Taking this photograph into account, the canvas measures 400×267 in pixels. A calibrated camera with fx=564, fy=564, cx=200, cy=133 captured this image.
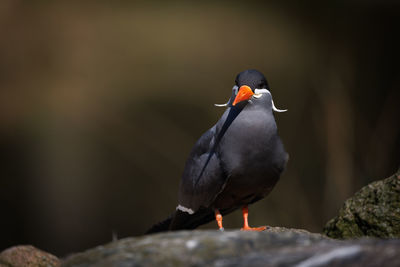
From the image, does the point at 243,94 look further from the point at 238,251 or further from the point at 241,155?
the point at 238,251

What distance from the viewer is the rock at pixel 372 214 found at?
7.61 ft

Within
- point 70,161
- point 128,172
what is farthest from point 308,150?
point 70,161

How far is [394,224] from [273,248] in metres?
0.94

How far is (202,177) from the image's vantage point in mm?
2516

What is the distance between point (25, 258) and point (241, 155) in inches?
43.4

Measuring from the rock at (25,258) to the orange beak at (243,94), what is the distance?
1122 millimetres

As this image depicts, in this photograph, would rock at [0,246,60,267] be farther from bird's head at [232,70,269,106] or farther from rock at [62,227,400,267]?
bird's head at [232,70,269,106]

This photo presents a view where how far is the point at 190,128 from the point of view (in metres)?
4.91

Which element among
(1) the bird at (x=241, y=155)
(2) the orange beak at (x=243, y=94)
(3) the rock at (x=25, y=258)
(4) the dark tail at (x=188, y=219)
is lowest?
(3) the rock at (x=25, y=258)

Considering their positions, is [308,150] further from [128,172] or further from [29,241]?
[29,241]

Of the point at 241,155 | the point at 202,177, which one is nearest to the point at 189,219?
the point at 202,177

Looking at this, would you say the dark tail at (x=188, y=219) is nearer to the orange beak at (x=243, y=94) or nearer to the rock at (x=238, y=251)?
the orange beak at (x=243, y=94)

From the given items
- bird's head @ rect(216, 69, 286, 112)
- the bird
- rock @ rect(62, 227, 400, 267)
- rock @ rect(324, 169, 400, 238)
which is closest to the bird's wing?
the bird

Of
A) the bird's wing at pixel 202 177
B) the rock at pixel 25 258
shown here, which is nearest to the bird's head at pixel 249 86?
the bird's wing at pixel 202 177
